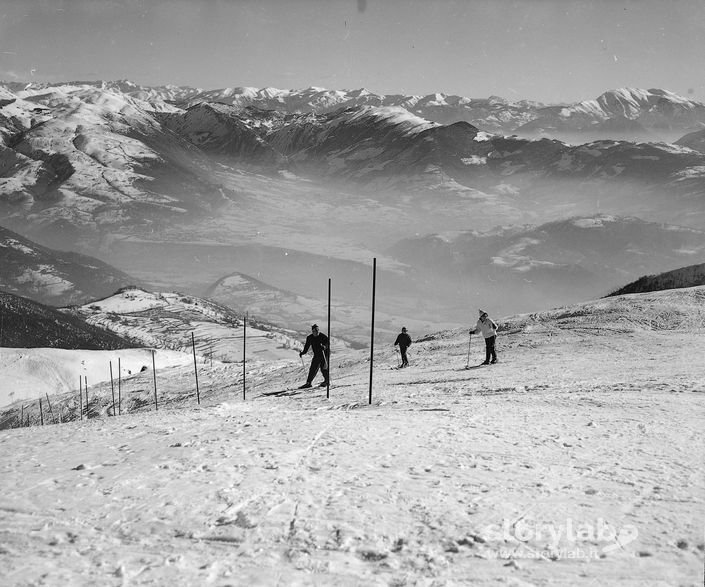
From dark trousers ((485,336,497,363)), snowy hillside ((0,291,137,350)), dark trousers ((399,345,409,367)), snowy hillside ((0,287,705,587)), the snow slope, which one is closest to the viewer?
snowy hillside ((0,287,705,587))

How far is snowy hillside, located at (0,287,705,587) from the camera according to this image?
5215mm

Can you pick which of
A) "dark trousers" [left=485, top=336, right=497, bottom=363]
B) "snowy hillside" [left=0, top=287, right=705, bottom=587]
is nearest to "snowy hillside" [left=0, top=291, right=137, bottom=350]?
"dark trousers" [left=485, top=336, right=497, bottom=363]

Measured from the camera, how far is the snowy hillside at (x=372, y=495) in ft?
17.1

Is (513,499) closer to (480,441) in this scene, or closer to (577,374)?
(480,441)

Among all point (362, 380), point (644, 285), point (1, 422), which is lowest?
point (1, 422)

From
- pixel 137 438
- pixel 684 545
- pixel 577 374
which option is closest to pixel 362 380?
pixel 577 374

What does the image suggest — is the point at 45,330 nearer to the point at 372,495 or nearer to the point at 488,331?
the point at 488,331

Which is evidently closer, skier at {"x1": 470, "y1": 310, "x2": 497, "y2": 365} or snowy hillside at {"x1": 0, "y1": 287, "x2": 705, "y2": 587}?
snowy hillside at {"x1": 0, "y1": 287, "x2": 705, "y2": 587}

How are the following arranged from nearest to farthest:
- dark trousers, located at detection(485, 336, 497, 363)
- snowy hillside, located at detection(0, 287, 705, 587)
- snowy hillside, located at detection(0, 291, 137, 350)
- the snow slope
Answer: snowy hillside, located at detection(0, 287, 705, 587), dark trousers, located at detection(485, 336, 497, 363), the snow slope, snowy hillside, located at detection(0, 291, 137, 350)

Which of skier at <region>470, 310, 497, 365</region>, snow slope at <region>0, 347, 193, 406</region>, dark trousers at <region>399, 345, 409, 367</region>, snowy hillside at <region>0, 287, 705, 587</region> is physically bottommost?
snow slope at <region>0, 347, 193, 406</region>

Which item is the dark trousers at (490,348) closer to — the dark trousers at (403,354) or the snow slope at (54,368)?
the dark trousers at (403,354)

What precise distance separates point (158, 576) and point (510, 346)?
73.3 ft

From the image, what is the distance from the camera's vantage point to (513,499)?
256 inches

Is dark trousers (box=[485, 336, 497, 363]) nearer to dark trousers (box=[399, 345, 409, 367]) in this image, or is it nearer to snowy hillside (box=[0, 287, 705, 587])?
dark trousers (box=[399, 345, 409, 367])
